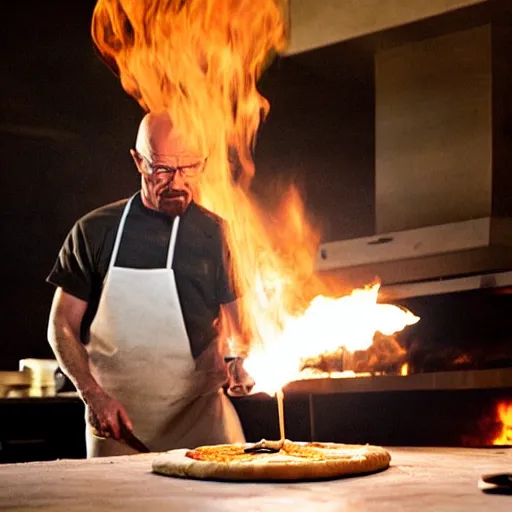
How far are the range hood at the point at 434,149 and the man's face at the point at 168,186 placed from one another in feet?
1.80

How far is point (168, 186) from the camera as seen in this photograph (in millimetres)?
2936

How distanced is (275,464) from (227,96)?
1985 mm

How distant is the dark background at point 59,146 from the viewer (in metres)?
3.16

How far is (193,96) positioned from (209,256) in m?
0.63

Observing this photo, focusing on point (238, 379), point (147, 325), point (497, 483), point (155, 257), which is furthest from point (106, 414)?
point (497, 483)

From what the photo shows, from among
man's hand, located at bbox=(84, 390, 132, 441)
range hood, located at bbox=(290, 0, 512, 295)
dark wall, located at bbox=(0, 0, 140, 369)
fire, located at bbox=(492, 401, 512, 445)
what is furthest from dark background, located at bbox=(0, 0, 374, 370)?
fire, located at bbox=(492, 401, 512, 445)

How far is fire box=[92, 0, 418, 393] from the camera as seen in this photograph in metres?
2.94

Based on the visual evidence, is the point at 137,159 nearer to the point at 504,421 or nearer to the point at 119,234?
the point at 119,234

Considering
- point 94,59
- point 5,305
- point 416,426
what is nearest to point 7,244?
point 5,305

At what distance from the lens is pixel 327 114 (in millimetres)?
3479

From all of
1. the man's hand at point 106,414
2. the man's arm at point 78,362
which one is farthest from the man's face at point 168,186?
the man's hand at point 106,414

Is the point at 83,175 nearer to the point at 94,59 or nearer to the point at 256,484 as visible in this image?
the point at 94,59

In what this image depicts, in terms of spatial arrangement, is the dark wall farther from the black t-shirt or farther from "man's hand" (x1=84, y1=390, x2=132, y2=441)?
"man's hand" (x1=84, y1=390, x2=132, y2=441)

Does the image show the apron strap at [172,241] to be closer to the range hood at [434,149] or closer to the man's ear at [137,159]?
the man's ear at [137,159]
